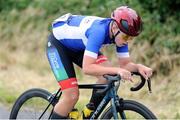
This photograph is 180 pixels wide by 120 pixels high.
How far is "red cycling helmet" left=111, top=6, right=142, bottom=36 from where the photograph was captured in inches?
219

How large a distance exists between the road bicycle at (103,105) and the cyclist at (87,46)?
0.13 meters

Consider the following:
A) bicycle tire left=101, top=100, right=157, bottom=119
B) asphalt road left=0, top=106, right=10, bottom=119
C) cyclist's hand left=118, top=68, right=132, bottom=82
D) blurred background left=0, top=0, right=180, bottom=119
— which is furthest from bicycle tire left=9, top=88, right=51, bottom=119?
blurred background left=0, top=0, right=180, bottom=119

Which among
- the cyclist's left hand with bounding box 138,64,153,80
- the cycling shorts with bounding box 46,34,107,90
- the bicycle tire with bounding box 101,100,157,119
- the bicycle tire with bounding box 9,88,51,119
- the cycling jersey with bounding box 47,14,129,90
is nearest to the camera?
the bicycle tire with bounding box 101,100,157,119

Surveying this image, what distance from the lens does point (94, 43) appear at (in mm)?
5551

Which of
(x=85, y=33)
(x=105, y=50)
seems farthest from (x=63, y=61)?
(x=105, y=50)

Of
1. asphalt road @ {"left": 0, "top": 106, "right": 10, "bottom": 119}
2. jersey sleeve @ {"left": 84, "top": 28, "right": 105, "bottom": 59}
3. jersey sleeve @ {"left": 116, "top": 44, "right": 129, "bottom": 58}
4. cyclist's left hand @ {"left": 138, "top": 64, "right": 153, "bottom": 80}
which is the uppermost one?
jersey sleeve @ {"left": 84, "top": 28, "right": 105, "bottom": 59}

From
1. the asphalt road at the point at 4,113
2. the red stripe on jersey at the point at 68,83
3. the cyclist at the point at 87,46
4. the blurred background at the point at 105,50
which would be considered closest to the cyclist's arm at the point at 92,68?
the cyclist at the point at 87,46

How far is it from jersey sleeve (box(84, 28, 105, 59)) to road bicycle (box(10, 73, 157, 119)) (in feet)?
0.89

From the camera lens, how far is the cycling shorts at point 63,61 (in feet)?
19.6

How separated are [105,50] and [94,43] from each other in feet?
18.0

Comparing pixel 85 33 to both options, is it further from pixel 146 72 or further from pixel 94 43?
pixel 146 72

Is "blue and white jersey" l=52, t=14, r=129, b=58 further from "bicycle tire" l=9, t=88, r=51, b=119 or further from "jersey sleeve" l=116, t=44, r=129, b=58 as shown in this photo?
"bicycle tire" l=9, t=88, r=51, b=119

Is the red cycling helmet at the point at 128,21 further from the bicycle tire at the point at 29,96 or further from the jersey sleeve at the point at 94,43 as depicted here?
the bicycle tire at the point at 29,96

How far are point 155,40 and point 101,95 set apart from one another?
4.54 metres
